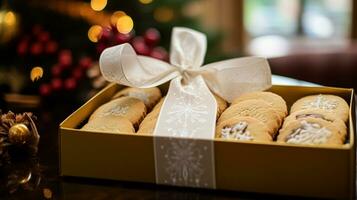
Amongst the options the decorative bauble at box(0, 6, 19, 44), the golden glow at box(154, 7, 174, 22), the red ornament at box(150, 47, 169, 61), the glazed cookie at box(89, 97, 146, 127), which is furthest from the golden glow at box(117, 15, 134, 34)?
the glazed cookie at box(89, 97, 146, 127)

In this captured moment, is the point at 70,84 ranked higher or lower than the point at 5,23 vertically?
lower

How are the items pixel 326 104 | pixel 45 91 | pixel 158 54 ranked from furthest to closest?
pixel 158 54 < pixel 45 91 < pixel 326 104

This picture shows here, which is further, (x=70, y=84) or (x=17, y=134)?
(x=70, y=84)

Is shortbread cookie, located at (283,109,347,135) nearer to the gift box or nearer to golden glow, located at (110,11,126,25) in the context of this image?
the gift box

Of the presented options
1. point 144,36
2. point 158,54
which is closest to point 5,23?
point 158,54

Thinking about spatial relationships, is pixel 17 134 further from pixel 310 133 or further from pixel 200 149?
pixel 310 133

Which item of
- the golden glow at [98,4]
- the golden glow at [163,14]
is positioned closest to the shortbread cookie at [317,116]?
the golden glow at [98,4]
